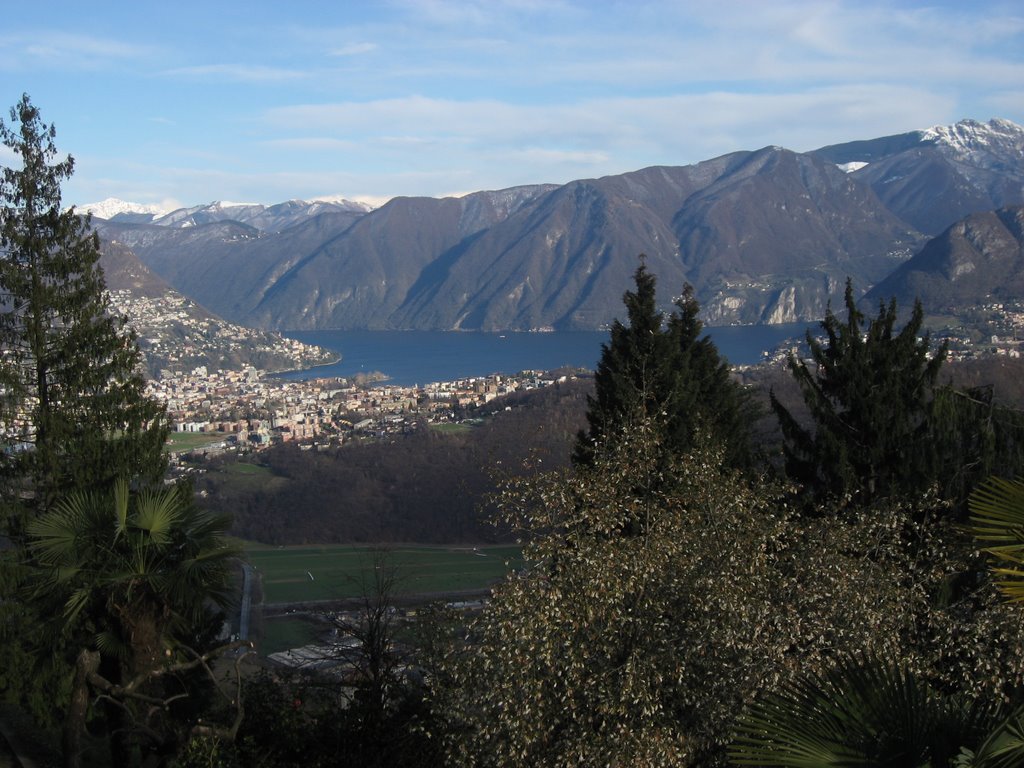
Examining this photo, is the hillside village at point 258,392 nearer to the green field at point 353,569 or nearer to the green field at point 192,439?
the green field at point 192,439

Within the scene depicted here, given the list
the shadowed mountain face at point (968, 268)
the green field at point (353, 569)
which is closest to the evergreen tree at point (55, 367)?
the green field at point (353, 569)

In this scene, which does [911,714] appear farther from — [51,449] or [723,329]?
[723,329]

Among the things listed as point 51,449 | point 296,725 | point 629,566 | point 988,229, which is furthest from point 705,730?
point 988,229

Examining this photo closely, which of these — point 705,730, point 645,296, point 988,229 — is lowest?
point 705,730

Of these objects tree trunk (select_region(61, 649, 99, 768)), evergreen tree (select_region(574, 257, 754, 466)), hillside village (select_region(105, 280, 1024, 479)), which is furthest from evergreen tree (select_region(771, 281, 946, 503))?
hillside village (select_region(105, 280, 1024, 479))

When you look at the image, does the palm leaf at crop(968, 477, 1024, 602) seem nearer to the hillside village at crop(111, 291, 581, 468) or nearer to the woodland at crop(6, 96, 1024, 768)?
the woodland at crop(6, 96, 1024, 768)

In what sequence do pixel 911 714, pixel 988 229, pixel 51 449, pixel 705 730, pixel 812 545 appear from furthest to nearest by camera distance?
1. pixel 988 229
2. pixel 51 449
3. pixel 812 545
4. pixel 705 730
5. pixel 911 714

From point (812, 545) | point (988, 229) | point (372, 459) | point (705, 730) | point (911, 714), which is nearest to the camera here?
point (911, 714)

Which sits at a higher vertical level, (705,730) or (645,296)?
(645,296)
